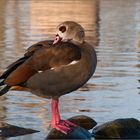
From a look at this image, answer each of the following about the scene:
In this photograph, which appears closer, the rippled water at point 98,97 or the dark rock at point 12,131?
the dark rock at point 12,131

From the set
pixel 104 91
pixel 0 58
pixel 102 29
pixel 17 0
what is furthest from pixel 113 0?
pixel 104 91

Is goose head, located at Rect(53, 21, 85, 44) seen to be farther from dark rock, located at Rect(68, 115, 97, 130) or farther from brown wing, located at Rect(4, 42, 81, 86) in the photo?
dark rock, located at Rect(68, 115, 97, 130)

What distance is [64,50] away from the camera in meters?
9.63

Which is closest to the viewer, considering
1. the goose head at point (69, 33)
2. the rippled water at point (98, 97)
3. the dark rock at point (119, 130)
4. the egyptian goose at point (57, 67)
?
the egyptian goose at point (57, 67)

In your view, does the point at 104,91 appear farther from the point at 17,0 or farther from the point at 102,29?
the point at 17,0

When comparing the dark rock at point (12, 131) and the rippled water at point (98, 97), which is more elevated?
the dark rock at point (12, 131)

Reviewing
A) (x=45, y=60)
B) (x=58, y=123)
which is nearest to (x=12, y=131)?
(x=58, y=123)

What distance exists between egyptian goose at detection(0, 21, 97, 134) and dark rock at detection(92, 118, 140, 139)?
77 centimetres

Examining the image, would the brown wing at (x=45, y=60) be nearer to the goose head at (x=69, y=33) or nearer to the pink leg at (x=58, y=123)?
the goose head at (x=69, y=33)

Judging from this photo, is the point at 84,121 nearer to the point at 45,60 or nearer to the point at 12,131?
the point at 12,131

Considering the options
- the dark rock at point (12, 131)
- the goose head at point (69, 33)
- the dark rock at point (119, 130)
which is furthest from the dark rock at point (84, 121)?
the goose head at point (69, 33)

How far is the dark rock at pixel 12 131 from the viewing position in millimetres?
9891

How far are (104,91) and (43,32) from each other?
645 inches

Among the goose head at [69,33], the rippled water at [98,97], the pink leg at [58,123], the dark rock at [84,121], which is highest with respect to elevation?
the goose head at [69,33]
